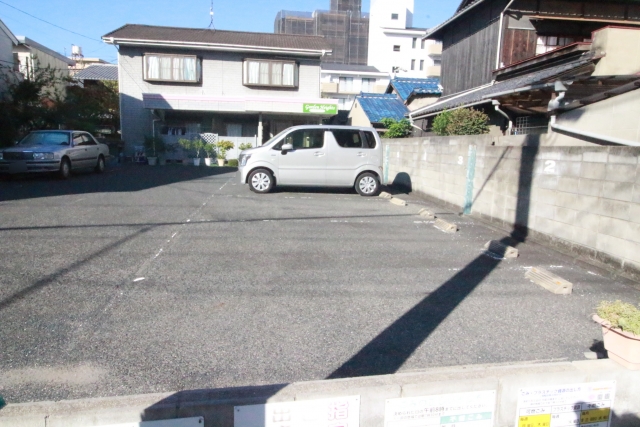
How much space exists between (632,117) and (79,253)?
A: 865 centimetres

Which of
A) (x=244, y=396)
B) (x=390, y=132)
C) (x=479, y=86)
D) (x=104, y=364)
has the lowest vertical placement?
(x=104, y=364)

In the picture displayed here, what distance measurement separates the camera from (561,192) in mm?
7109

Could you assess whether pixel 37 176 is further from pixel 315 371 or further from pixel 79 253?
pixel 315 371

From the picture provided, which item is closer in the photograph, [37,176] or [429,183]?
[429,183]

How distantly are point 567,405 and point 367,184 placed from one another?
1015cm

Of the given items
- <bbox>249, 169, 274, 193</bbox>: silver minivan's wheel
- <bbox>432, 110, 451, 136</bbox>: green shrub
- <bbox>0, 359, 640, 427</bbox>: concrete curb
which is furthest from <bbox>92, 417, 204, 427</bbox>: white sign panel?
<bbox>432, 110, 451, 136</bbox>: green shrub

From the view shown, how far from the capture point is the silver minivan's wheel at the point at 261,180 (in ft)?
41.3

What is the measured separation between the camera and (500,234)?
8.55 m

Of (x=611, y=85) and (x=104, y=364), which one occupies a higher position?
(x=611, y=85)

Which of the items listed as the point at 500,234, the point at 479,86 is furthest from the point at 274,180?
the point at 479,86

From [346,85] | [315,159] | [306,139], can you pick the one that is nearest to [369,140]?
[315,159]

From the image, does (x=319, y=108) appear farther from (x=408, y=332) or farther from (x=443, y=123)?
(x=408, y=332)

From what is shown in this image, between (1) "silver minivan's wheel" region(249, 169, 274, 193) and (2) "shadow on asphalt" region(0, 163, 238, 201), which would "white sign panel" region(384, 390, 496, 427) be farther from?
(2) "shadow on asphalt" region(0, 163, 238, 201)

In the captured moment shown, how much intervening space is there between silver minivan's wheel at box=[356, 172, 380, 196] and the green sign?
1178 centimetres
